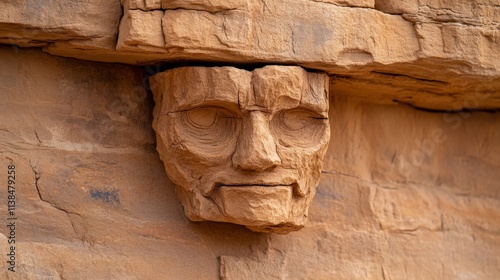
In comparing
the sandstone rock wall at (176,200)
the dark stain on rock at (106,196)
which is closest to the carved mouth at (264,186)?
the sandstone rock wall at (176,200)

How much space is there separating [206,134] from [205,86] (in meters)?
0.23

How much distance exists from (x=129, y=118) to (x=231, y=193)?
24.2 inches

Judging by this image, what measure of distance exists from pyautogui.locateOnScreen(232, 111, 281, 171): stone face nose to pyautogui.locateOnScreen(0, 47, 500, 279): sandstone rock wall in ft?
1.60

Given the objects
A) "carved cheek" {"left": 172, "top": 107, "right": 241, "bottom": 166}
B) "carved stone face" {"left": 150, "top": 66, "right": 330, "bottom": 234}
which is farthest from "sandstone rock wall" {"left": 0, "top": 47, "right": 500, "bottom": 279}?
"carved cheek" {"left": 172, "top": 107, "right": 241, "bottom": 166}

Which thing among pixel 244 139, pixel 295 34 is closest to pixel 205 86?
pixel 244 139

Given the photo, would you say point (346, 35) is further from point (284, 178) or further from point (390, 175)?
point (390, 175)

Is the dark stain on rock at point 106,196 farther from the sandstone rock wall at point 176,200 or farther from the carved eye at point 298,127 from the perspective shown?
the carved eye at point 298,127

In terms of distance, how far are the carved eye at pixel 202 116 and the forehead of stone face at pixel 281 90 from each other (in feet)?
Result: 0.62

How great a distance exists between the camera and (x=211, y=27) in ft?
12.3

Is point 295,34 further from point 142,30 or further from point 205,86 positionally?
point 142,30

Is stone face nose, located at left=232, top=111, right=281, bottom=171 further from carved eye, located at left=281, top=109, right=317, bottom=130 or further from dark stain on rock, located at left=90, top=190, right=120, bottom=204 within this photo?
dark stain on rock, located at left=90, top=190, right=120, bottom=204

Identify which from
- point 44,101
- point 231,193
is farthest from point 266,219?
point 44,101

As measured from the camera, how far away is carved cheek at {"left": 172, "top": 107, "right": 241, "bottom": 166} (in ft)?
12.8

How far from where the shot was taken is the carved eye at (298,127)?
3.98m
